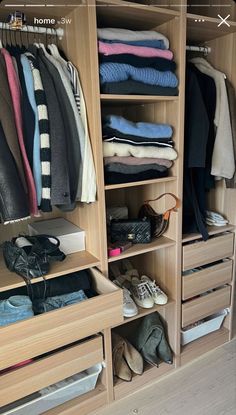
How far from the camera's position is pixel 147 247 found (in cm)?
150

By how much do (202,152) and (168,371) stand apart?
118 cm

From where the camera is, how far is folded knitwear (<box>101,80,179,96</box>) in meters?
1.24

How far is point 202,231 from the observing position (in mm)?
1614

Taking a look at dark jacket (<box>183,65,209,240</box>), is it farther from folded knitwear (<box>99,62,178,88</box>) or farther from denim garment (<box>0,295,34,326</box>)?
denim garment (<box>0,295,34,326</box>)

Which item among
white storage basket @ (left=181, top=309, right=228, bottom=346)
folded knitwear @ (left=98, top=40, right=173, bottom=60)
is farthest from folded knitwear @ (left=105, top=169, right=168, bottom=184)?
white storage basket @ (left=181, top=309, right=228, bottom=346)

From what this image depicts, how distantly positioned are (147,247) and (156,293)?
11.4 inches

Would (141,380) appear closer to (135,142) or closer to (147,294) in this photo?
(147,294)

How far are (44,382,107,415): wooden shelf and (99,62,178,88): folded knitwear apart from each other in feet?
4.67

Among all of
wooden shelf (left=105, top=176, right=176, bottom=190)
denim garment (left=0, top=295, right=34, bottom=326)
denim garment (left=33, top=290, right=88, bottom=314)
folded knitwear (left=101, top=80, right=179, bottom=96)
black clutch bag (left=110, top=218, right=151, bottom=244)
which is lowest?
denim garment (left=33, top=290, right=88, bottom=314)

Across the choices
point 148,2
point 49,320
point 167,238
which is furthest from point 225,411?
point 148,2

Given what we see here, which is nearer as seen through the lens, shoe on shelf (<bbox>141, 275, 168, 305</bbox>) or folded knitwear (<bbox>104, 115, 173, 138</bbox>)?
folded knitwear (<bbox>104, 115, 173, 138</bbox>)

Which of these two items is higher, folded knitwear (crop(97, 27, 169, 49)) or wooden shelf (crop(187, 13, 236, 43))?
wooden shelf (crop(187, 13, 236, 43))

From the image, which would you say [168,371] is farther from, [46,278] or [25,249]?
[25,249]

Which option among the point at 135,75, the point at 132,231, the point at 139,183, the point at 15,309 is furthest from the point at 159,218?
the point at 15,309
